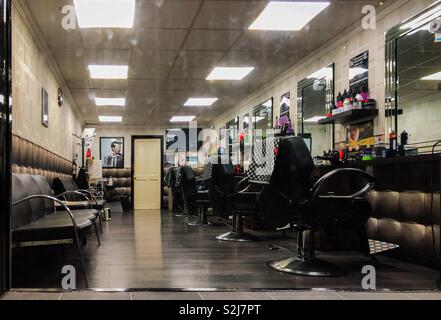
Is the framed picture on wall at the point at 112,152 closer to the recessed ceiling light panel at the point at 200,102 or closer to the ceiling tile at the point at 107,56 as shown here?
the recessed ceiling light panel at the point at 200,102

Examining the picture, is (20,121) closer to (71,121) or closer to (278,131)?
(278,131)

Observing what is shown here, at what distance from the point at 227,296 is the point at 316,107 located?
15.5 ft

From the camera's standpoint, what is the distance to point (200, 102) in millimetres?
10742

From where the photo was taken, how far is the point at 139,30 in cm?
582

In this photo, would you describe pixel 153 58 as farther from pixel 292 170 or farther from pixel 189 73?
pixel 292 170

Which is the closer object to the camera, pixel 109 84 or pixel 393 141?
pixel 393 141

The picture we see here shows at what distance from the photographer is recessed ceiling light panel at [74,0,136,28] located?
506 cm

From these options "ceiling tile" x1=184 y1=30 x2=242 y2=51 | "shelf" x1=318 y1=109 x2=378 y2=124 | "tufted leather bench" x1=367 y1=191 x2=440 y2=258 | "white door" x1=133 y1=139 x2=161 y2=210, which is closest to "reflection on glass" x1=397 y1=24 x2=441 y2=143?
"shelf" x1=318 y1=109 x2=378 y2=124

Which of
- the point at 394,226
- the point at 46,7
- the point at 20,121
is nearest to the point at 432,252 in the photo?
the point at 394,226

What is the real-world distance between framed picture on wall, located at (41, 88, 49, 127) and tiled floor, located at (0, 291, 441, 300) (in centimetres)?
A: 421

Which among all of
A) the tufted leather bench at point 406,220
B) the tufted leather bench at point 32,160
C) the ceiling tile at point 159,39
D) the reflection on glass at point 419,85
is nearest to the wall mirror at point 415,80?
the reflection on glass at point 419,85

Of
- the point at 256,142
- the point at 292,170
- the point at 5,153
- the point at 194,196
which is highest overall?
the point at 256,142

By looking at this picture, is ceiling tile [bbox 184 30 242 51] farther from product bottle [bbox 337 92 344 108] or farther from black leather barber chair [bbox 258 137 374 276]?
black leather barber chair [bbox 258 137 374 276]

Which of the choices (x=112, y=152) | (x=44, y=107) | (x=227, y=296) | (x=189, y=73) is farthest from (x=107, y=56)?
(x=112, y=152)
